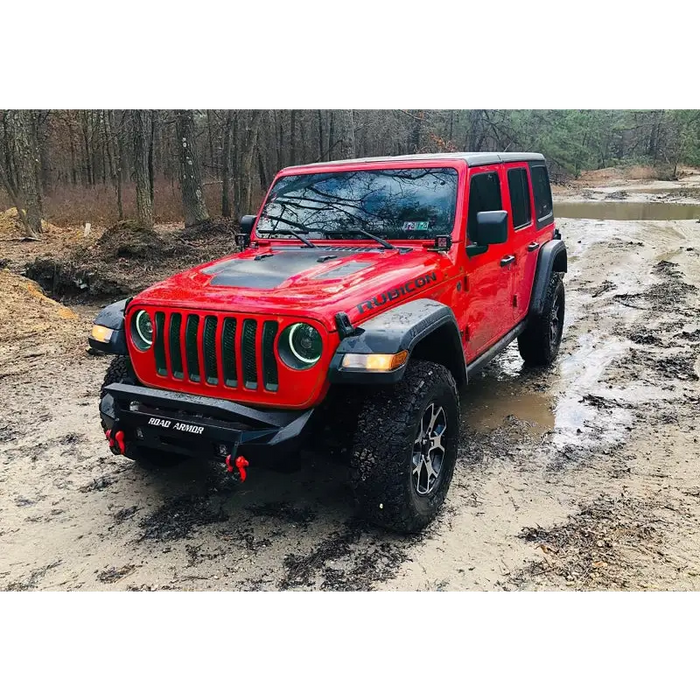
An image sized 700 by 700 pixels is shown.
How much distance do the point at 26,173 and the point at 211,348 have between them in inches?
580

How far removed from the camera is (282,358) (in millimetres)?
3199

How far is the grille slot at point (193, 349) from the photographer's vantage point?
3.42 metres

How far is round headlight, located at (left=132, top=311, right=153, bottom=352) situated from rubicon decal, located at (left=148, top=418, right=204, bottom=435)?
50cm

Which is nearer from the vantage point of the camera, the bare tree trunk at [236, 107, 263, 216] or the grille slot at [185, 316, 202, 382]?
the grille slot at [185, 316, 202, 382]

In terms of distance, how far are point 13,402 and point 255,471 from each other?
2.76 meters

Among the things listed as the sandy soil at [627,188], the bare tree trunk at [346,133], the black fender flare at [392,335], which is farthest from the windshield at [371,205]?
the sandy soil at [627,188]

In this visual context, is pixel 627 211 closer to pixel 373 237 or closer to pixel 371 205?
pixel 371 205

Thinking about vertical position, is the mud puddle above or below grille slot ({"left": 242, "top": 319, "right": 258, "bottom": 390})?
below

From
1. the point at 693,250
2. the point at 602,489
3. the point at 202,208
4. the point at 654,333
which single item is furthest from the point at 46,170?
the point at 602,489

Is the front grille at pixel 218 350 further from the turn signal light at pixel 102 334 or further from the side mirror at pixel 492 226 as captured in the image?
the side mirror at pixel 492 226

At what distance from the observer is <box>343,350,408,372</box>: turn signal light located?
3086 mm

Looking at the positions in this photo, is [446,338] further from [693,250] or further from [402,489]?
[693,250]

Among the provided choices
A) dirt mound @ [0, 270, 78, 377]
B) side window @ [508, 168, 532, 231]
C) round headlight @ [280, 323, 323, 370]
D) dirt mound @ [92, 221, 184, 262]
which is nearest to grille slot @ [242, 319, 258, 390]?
round headlight @ [280, 323, 323, 370]

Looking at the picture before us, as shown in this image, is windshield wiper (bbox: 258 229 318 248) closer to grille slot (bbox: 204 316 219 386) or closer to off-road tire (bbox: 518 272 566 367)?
grille slot (bbox: 204 316 219 386)
